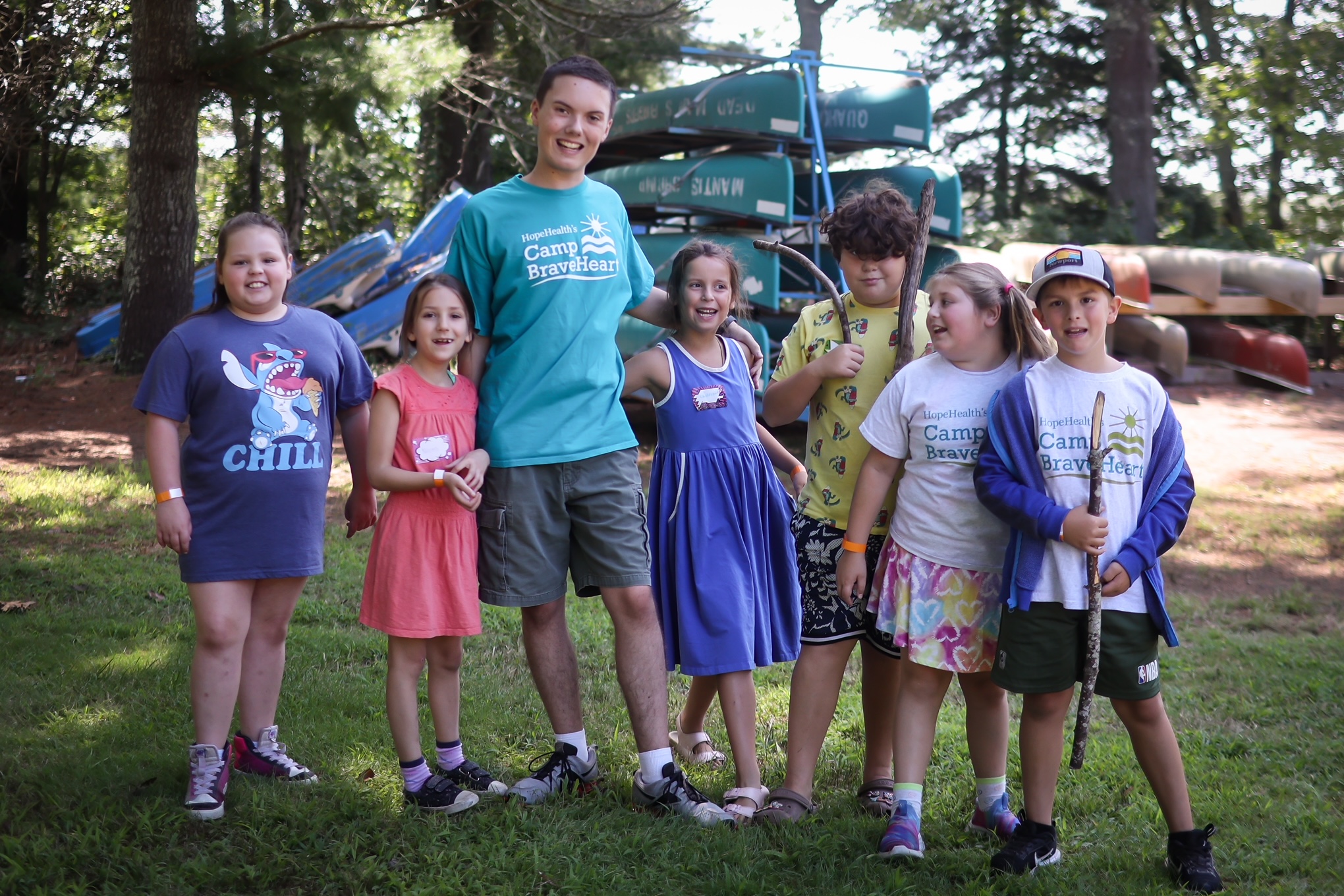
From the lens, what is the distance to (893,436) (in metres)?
3.10

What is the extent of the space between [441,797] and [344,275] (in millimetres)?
10991

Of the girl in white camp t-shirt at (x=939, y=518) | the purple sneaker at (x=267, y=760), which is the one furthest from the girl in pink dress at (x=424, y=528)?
the girl in white camp t-shirt at (x=939, y=518)

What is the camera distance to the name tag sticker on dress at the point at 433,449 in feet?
10.5

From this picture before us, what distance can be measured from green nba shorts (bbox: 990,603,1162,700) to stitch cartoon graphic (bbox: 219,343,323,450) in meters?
2.06

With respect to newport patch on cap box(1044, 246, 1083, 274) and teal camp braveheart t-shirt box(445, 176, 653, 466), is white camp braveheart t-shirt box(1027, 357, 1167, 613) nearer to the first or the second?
newport patch on cap box(1044, 246, 1083, 274)

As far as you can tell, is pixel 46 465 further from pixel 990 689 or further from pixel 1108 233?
pixel 1108 233

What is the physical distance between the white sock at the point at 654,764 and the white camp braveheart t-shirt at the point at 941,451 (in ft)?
3.03

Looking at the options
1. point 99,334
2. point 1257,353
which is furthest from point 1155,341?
point 99,334

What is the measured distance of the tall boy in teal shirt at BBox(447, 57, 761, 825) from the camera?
321cm

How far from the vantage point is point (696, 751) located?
3781 millimetres

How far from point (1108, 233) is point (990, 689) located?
15.3 metres

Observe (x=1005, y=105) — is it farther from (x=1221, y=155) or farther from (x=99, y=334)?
(x=99, y=334)

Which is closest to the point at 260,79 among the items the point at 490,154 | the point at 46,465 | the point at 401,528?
the point at 46,465

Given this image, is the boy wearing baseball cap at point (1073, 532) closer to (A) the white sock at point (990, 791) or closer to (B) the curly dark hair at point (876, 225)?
(A) the white sock at point (990, 791)
